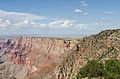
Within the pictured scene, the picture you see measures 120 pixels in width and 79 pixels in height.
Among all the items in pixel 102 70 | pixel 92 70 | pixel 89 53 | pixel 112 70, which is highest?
pixel 89 53

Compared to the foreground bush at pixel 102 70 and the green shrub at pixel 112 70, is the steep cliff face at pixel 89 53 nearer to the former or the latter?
the foreground bush at pixel 102 70

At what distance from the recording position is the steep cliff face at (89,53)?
44031 mm

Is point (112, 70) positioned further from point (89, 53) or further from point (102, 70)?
point (89, 53)

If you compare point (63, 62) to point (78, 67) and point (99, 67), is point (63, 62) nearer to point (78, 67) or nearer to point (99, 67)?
point (78, 67)

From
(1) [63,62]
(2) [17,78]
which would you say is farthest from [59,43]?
(1) [63,62]

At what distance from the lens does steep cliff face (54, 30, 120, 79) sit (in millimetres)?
44031

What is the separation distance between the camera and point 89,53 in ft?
159

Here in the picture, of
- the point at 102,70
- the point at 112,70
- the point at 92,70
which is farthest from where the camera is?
the point at 92,70

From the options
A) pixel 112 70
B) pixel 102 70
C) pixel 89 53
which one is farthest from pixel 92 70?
pixel 89 53

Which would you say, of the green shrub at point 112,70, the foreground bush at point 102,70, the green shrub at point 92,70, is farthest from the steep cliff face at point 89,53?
the green shrub at point 112,70

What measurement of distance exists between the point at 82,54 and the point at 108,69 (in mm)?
15508

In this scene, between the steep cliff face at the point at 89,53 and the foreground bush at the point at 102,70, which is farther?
the steep cliff face at the point at 89,53

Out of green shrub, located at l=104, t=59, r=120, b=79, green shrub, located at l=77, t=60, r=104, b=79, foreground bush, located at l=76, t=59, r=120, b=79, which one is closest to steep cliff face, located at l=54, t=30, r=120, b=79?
green shrub, located at l=77, t=60, r=104, b=79

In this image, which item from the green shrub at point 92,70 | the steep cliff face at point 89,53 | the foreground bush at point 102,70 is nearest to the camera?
the foreground bush at point 102,70
